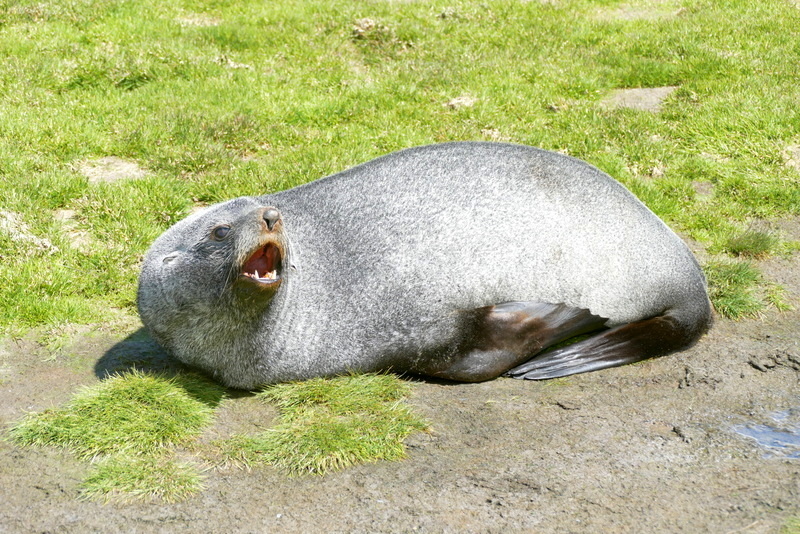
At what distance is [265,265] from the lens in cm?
472

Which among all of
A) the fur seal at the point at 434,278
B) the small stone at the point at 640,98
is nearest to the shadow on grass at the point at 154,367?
the fur seal at the point at 434,278

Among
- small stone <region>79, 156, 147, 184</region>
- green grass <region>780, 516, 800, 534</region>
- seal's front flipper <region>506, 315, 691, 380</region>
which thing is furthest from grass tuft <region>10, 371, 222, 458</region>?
small stone <region>79, 156, 147, 184</region>

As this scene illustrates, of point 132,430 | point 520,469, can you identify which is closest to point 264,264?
point 132,430

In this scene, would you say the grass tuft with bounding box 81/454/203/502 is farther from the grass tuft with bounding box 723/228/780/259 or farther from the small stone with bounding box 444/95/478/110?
the small stone with bounding box 444/95/478/110

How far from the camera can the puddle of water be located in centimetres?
421

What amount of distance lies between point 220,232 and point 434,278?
1227 millimetres

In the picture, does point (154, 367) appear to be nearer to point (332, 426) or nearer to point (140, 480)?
point (140, 480)

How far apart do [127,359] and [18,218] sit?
2.12 m

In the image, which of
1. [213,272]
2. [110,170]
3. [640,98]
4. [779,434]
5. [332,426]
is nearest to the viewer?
[779,434]

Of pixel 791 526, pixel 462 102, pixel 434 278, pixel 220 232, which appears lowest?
pixel 462 102

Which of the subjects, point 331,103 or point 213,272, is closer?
point 213,272

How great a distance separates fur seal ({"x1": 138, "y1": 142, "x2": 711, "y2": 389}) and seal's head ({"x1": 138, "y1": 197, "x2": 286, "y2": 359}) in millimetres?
10

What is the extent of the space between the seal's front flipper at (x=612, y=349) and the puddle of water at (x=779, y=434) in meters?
0.87

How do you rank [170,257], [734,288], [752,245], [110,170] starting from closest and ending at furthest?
[170,257], [734,288], [752,245], [110,170]
